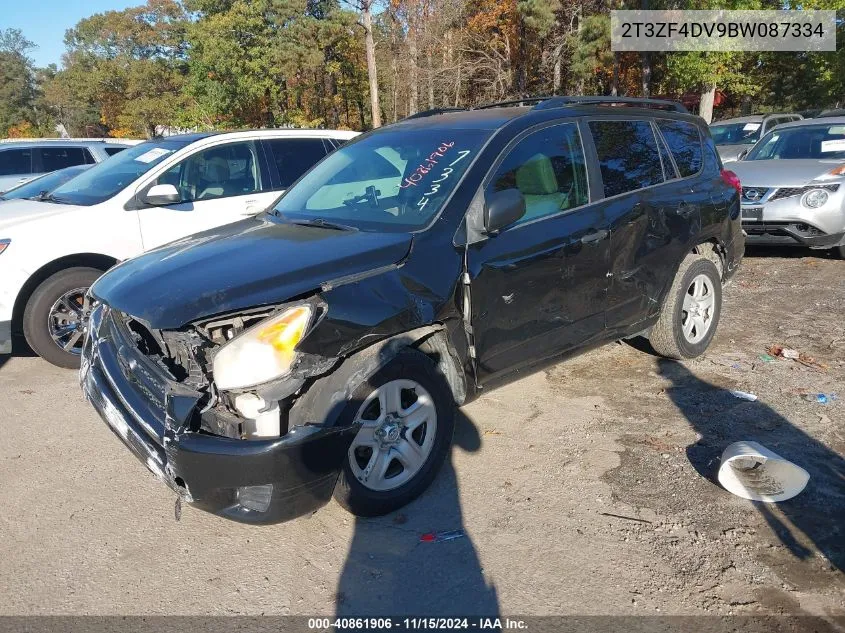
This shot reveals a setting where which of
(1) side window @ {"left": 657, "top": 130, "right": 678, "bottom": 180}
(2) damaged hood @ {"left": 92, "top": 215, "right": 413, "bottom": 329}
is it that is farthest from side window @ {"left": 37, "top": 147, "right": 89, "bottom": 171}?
(1) side window @ {"left": 657, "top": 130, "right": 678, "bottom": 180}

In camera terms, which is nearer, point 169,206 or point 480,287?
point 480,287

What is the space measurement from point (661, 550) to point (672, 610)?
378 mm

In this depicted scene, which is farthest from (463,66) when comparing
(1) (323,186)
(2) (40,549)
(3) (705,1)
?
(2) (40,549)

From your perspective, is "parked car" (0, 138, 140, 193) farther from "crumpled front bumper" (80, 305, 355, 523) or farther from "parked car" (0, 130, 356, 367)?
"crumpled front bumper" (80, 305, 355, 523)

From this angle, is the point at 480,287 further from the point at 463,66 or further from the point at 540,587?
the point at 463,66

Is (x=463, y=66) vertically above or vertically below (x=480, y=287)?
above

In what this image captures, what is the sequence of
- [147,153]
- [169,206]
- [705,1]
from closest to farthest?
[169,206] < [147,153] < [705,1]

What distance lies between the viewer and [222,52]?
32969mm

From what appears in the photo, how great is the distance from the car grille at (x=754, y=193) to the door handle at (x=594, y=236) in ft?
17.0

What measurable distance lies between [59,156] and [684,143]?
9.68m

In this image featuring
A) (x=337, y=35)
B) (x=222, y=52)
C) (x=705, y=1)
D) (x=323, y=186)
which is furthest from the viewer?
(x=337, y=35)

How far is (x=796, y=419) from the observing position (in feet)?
13.4

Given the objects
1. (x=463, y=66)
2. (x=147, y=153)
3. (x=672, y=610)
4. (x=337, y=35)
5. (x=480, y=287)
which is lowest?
(x=672, y=610)

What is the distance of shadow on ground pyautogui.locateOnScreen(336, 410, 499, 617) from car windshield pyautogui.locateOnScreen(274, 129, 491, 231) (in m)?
1.45
